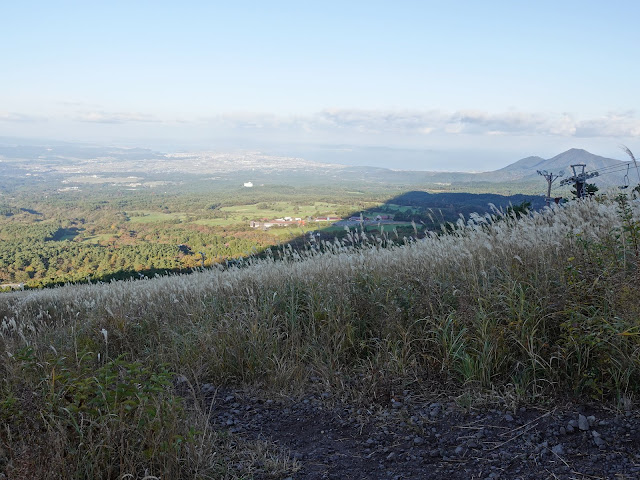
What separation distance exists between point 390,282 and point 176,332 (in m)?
2.23

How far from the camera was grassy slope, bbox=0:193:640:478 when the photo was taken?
241 cm

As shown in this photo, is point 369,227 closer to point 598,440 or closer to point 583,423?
point 583,423

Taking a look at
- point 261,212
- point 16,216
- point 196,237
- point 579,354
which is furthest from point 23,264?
point 579,354

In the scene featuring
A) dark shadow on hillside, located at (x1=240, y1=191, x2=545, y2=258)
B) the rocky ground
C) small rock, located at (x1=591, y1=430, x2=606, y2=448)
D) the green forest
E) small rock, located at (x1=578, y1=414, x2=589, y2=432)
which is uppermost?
dark shadow on hillside, located at (x1=240, y1=191, x2=545, y2=258)

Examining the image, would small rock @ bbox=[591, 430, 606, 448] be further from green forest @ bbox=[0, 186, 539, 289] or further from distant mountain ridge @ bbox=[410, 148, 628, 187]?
distant mountain ridge @ bbox=[410, 148, 628, 187]

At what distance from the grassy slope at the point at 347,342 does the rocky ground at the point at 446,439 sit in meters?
0.19

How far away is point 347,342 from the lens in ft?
12.9

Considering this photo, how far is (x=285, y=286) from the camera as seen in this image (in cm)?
482

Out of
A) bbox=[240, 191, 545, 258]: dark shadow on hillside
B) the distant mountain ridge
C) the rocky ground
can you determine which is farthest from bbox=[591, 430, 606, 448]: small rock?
the distant mountain ridge

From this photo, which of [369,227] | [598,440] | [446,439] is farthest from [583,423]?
[369,227]

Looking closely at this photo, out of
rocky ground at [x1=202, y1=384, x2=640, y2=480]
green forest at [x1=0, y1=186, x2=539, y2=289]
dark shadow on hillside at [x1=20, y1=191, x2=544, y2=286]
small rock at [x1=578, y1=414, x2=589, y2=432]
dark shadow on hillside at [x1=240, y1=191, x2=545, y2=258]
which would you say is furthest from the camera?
green forest at [x1=0, y1=186, x2=539, y2=289]

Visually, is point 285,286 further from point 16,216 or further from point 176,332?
point 16,216

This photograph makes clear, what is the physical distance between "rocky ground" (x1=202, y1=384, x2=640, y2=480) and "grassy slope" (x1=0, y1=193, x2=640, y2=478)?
0.63ft

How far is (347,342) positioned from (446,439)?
1.35 m
